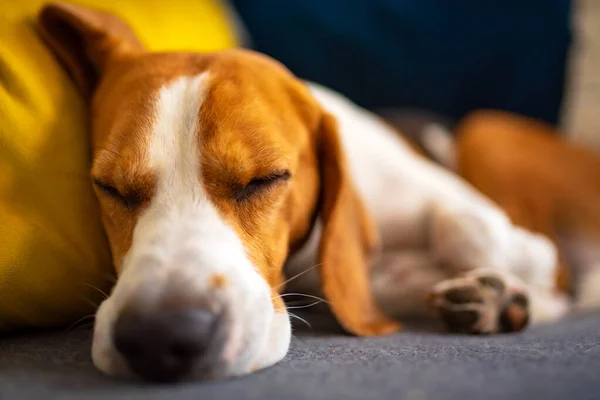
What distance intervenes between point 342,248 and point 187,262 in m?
0.61

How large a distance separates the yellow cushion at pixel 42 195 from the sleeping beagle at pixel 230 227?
71 millimetres

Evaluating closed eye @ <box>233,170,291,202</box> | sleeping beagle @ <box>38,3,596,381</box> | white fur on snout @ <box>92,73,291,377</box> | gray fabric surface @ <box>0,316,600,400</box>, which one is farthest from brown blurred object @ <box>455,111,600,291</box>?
white fur on snout @ <box>92,73,291,377</box>

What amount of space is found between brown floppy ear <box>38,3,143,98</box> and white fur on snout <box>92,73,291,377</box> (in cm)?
37

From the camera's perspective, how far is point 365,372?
1.22 metres

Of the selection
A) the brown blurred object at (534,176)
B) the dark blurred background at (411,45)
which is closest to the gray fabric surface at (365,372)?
the brown blurred object at (534,176)

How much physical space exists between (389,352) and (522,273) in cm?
103

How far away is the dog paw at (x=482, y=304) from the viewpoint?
1.75 m

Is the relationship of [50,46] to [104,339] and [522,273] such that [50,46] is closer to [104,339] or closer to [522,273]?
[104,339]

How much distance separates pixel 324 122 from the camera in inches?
73.2

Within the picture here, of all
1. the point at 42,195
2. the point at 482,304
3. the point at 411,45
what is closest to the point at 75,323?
the point at 42,195

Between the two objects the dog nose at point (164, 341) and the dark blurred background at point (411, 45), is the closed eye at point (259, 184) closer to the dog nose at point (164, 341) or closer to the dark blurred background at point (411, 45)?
the dog nose at point (164, 341)

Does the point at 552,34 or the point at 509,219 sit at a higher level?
the point at 552,34

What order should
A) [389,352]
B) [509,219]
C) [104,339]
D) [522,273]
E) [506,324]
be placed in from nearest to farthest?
[104,339], [389,352], [506,324], [522,273], [509,219]

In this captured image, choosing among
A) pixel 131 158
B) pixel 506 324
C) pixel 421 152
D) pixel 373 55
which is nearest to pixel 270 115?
pixel 131 158
